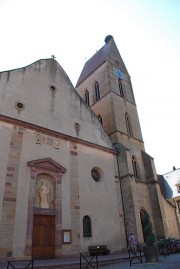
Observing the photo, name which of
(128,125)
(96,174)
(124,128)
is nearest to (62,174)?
(96,174)

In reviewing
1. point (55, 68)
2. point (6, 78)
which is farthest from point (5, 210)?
point (55, 68)

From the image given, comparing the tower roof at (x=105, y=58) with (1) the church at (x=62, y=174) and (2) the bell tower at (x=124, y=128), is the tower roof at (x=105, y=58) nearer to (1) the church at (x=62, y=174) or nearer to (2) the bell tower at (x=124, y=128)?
(2) the bell tower at (x=124, y=128)

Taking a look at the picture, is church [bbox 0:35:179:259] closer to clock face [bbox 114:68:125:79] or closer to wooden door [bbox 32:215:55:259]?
wooden door [bbox 32:215:55:259]

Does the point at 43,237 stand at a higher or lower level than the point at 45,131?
lower

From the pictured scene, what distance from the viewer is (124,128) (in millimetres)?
20938

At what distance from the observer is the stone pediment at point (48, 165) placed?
13.1 meters

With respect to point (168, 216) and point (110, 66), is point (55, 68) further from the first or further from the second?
point (168, 216)

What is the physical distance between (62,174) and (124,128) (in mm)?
8825

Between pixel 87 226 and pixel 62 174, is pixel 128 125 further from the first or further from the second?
pixel 87 226

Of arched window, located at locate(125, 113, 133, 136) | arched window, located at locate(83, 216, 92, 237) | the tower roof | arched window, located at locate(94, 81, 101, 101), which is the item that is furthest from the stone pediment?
the tower roof

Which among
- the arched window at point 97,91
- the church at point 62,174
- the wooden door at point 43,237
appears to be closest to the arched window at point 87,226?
the church at point 62,174

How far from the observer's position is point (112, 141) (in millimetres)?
19828

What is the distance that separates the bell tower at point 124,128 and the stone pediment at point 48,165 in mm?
5402

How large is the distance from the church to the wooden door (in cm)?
5
